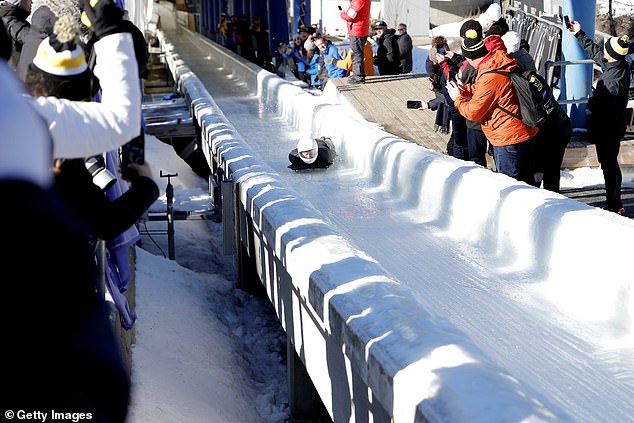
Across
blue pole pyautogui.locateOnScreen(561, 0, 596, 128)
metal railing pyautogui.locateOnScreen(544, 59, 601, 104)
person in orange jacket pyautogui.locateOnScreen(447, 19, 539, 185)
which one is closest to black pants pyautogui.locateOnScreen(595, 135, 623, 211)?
person in orange jacket pyautogui.locateOnScreen(447, 19, 539, 185)

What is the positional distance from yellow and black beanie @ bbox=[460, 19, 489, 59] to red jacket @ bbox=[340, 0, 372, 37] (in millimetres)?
6322

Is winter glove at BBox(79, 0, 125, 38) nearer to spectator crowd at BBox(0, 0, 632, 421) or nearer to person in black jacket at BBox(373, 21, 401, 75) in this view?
spectator crowd at BBox(0, 0, 632, 421)

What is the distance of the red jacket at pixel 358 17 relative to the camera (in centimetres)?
1188

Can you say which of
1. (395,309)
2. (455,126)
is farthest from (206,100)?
(395,309)

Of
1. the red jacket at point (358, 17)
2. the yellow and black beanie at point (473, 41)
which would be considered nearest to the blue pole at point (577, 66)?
the red jacket at point (358, 17)

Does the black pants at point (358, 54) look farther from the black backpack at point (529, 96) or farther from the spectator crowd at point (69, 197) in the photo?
the spectator crowd at point (69, 197)

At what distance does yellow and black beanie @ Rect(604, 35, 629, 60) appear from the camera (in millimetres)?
7277

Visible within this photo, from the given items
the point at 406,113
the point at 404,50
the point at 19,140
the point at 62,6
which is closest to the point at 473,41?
the point at 62,6

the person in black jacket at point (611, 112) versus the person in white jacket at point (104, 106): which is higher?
the person in white jacket at point (104, 106)

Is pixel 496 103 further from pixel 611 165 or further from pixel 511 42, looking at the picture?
pixel 611 165

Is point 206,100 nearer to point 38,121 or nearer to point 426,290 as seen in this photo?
point 426,290

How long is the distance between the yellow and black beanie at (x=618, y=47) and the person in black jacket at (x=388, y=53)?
662 cm

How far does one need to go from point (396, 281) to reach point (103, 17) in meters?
1.28

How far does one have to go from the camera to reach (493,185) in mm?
5051
